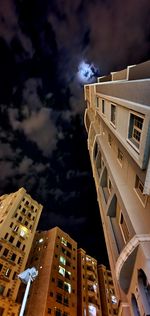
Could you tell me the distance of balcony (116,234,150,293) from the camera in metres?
11.5

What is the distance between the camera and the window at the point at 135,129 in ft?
42.7

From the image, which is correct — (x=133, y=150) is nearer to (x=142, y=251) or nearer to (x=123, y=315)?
Answer: (x=142, y=251)

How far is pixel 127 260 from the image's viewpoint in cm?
1220

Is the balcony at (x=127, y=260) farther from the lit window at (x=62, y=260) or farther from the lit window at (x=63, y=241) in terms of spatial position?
the lit window at (x=63, y=241)

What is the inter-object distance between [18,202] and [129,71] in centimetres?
4610

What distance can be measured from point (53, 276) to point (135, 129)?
44445 millimetres

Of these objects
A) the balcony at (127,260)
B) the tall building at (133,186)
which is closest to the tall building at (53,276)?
the tall building at (133,186)

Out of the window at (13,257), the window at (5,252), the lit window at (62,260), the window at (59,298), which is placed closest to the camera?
the window at (5,252)

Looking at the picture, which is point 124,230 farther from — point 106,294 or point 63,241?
point 106,294

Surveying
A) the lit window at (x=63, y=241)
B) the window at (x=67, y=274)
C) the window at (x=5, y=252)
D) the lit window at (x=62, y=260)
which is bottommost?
the window at (x=67, y=274)

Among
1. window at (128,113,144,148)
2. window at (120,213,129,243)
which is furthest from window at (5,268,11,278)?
window at (128,113,144,148)

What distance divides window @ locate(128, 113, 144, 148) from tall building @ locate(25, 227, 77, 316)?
1523 inches

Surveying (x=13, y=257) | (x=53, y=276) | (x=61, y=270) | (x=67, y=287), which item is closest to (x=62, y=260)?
(x=61, y=270)

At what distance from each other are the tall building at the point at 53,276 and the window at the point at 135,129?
Answer: 38.7 metres
